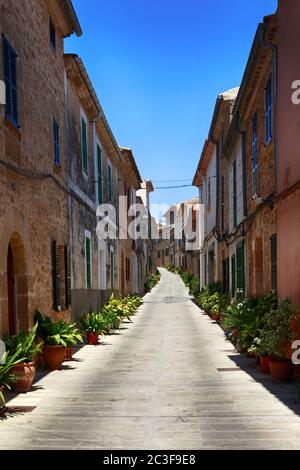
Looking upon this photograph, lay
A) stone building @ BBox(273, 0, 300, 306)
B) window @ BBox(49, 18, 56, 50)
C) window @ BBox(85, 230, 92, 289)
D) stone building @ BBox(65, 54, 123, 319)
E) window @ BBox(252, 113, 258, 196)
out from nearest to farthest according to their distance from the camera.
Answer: stone building @ BBox(273, 0, 300, 306), window @ BBox(49, 18, 56, 50), window @ BBox(252, 113, 258, 196), stone building @ BBox(65, 54, 123, 319), window @ BBox(85, 230, 92, 289)

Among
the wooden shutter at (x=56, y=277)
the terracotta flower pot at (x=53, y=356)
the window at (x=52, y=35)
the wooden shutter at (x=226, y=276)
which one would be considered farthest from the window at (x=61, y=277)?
the wooden shutter at (x=226, y=276)

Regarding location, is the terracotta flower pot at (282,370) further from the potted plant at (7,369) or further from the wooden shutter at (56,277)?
the wooden shutter at (56,277)

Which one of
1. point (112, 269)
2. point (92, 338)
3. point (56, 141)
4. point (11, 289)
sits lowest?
point (92, 338)

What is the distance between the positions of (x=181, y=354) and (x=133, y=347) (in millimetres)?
1660

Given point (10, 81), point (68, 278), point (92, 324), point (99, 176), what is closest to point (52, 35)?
point (10, 81)

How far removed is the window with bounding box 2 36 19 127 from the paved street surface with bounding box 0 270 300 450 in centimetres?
425

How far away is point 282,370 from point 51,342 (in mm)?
4096

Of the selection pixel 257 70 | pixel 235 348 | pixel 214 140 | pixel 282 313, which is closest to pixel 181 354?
pixel 235 348

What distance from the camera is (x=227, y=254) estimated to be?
62.0 feet

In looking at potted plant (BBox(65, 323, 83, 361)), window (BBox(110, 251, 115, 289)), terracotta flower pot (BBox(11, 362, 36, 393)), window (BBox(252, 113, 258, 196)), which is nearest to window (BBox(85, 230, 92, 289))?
potted plant (BBox(65, 323, 83, 361))

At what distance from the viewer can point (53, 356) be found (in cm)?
939

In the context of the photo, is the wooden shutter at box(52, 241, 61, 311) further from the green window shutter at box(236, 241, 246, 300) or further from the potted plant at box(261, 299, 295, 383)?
the green window shutter at box(236, 241, 246, 300)

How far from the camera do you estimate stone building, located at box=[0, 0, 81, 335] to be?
7.91 metres

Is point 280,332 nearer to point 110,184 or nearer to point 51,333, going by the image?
point 51,333
